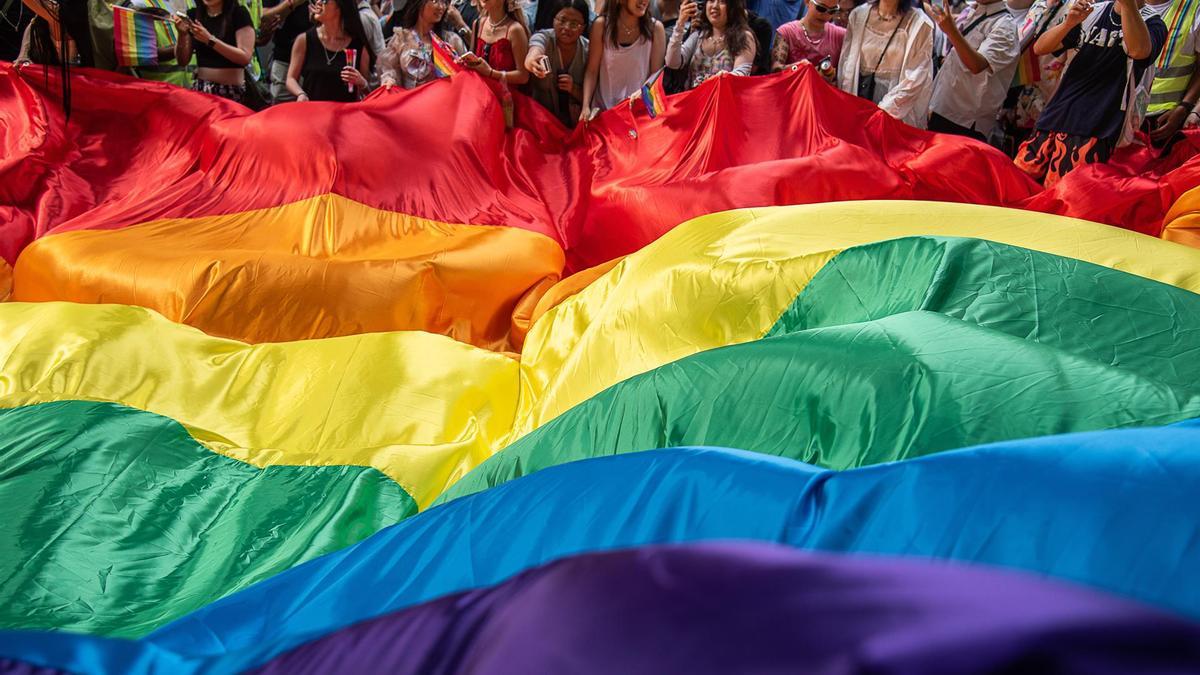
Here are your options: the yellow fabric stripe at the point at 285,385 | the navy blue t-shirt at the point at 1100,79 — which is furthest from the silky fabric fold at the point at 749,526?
the navy blue t-shirt at the point at 1100,79

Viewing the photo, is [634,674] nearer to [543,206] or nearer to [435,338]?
[435,338]

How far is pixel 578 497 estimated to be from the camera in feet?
3.43

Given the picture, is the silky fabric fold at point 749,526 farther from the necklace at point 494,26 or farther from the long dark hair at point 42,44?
the necklace at point 494,26

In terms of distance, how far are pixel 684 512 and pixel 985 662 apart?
42 centimetres

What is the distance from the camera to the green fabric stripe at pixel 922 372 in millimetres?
1107

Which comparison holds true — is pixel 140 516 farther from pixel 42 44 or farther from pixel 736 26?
pixel 736 26

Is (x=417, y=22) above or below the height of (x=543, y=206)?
above

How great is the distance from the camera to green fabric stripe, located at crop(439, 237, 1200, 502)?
1.11 meters

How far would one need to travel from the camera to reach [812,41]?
4.00 meters

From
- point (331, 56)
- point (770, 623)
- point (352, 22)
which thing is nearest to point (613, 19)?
point (352, 22)

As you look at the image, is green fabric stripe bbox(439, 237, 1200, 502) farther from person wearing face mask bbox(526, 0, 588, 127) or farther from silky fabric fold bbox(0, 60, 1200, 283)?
person wearing face mask bbox(526, 0, 588, 127)

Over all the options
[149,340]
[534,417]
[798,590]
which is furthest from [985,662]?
[149,340]

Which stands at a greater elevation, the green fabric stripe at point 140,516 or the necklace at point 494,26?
the necklace at point 494,26

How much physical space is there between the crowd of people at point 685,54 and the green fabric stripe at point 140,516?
87.7 inches
